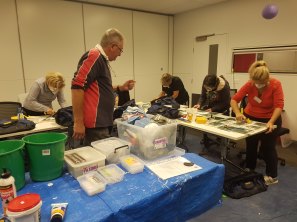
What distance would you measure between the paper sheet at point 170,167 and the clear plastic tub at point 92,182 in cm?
34

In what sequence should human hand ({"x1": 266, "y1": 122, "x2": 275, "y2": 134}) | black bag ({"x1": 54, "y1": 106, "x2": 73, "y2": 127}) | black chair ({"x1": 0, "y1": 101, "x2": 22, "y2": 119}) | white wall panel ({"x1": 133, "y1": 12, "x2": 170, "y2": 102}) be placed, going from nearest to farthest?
human hand ({"x1": 266, "y1": 122, "x2": 275, "y2": 134}), black bag ({"x1": 54, "y1": 106, "x2": 73, "y2": 127}), black chair ({"x1": 0, "y1": 101, "x2": 22, "y2": 119}), white wall panel ({"x1": 133, "y1": 12, "x2": 170, "y2": 102})

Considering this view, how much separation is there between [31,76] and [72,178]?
3696 millimetres

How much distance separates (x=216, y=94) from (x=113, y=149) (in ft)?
7.07

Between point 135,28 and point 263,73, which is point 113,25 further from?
point 263,73

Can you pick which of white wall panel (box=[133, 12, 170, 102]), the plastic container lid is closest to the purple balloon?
white wall panel (box=[133, 12, 170, 102])

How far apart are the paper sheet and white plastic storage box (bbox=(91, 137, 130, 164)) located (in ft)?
0.67

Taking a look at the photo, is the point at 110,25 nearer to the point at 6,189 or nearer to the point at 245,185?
the point at 245,185

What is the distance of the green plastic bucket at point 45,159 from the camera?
124 centimetres

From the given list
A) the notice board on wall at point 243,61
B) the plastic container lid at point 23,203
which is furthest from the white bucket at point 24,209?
the notice board on wall at point 243,61

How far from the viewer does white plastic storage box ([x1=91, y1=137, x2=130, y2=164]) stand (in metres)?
1.54

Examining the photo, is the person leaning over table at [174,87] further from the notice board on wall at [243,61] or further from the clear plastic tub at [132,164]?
the clear plastic tub at [132,164]

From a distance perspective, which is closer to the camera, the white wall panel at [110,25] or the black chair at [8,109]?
the black chair at [8,109]

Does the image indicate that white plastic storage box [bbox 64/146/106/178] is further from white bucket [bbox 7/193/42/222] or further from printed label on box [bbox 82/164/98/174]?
white bucket [bbox 7/193/42/222]

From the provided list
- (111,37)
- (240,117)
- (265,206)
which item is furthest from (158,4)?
(265,206)
